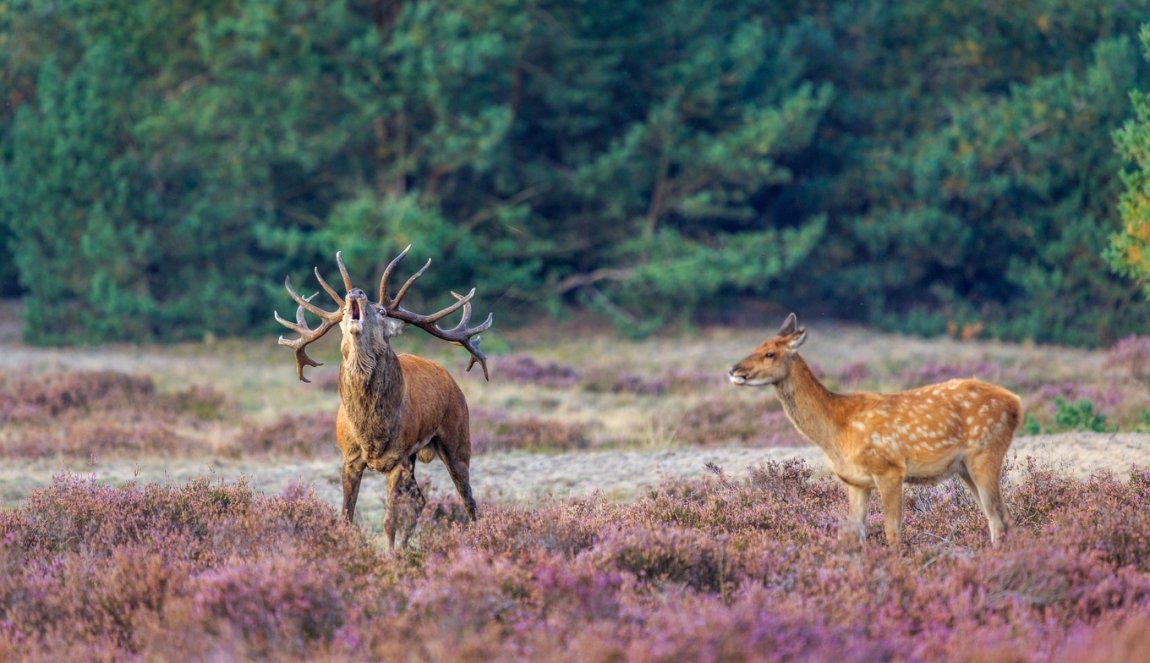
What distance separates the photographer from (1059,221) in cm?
2645

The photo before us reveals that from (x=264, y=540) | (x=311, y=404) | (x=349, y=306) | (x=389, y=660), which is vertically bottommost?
(x=311, y=404)

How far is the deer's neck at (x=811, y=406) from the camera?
27.4ft

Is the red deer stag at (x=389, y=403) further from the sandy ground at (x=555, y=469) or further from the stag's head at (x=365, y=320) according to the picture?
the sandy ground at (x=555, y=469)

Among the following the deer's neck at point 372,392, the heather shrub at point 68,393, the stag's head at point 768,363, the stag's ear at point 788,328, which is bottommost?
the heather shrub at point 68,393

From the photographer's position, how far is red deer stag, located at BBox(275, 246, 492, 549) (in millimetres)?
8531

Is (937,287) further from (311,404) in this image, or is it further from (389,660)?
(389,660)

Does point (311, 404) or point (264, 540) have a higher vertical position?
point (264, 540)

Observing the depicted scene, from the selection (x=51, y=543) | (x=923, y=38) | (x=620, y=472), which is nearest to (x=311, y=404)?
(x=620, y=472)

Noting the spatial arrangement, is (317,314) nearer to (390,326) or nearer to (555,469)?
(390,326)

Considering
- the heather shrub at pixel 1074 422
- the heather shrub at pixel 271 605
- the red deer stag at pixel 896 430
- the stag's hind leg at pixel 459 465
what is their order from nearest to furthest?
the heather shrub at pixel 271 605 < the red deer stag at pixel 896 430 < the stag's hind leg at pixel 459 465 < the heather shrub at pixel 1074 422

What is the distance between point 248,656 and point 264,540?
2001mm

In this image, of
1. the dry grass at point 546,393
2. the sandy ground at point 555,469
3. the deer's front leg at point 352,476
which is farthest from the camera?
the dry grass at point 546,393

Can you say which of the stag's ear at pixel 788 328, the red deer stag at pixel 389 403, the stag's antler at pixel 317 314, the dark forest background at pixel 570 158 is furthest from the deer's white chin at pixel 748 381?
the dark forest background at pixel 570 158

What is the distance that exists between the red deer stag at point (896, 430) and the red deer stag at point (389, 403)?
2.19m
